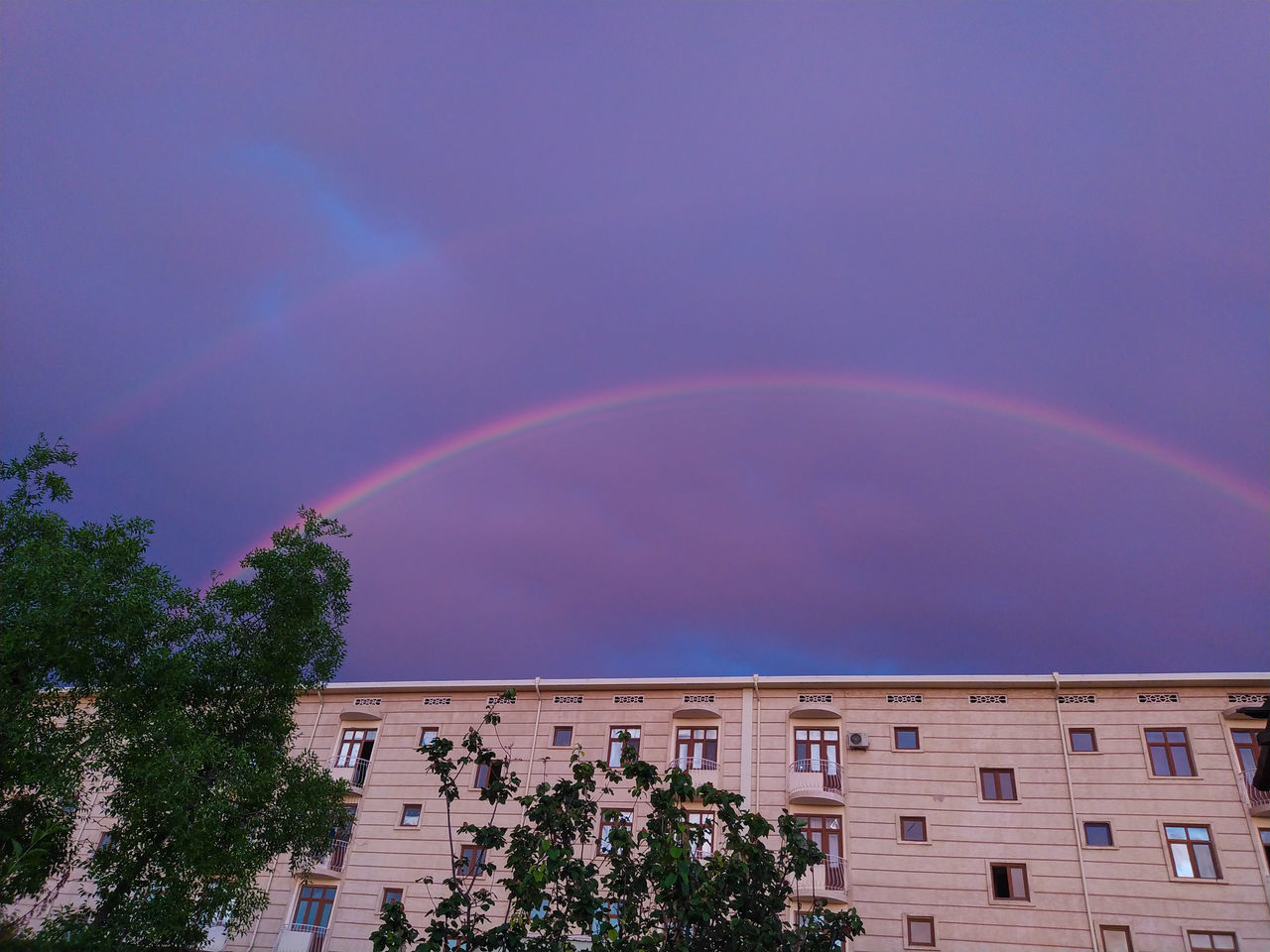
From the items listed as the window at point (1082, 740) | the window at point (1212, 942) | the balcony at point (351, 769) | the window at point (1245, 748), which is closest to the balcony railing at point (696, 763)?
the window at point (1082, 740)

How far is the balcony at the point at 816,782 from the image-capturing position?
2739cm

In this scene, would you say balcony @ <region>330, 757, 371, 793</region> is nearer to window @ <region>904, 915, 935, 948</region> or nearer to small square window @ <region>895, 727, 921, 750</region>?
small square window @ <region>895, 727, 921, 750</region>

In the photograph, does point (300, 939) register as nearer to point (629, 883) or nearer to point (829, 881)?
point (829, 881)

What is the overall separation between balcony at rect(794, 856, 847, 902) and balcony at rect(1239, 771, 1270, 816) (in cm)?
1118

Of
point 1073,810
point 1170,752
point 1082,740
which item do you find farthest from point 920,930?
point 1170,752

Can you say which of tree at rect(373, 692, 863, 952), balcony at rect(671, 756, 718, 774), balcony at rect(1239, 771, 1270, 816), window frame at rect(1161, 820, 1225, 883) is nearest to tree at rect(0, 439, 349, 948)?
tree at rect(373, 692, 863, 952)

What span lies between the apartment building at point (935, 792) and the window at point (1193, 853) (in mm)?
50

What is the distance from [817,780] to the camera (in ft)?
90.9

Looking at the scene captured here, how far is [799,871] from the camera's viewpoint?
10734 mm

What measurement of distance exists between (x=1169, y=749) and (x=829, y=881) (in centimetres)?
1064

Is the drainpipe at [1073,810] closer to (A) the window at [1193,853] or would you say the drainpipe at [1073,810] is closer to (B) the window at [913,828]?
(A) the window at [1193,853]

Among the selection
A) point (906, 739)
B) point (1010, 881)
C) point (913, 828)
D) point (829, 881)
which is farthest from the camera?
point (906, 739)

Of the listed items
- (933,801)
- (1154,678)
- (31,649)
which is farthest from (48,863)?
(1154,678)

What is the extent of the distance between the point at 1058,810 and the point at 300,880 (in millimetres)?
24438
